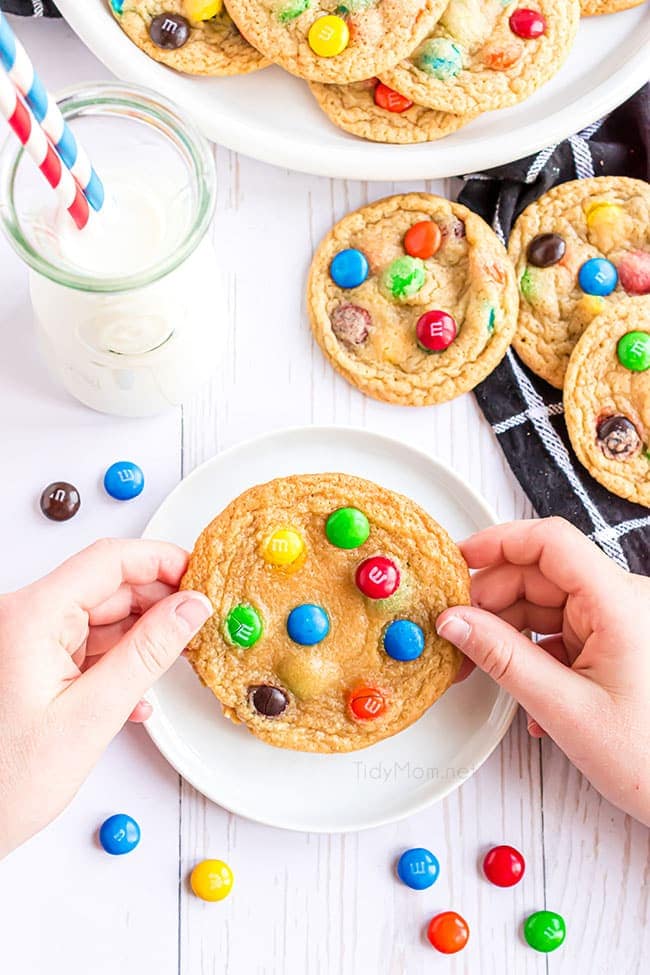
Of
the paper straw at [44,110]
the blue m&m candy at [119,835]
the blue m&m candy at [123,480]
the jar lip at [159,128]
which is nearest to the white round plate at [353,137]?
the jar lip at [159,128]

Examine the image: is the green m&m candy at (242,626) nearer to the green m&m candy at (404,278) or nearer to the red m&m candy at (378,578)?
the red m&m candy at (378,578)

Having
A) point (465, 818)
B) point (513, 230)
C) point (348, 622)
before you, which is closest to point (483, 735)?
point (465, 818)

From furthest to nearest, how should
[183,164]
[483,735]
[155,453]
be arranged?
[155,453] < [483,735] < [183,164]

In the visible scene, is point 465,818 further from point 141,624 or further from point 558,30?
point 558,30

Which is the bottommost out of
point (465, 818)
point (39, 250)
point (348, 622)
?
point (465, 818)

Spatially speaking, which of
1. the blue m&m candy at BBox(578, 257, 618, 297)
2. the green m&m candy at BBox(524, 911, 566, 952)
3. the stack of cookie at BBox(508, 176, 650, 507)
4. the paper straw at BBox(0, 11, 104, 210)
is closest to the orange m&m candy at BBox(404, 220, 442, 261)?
the stack of cookie at BBox(508, 176, 650, 507)

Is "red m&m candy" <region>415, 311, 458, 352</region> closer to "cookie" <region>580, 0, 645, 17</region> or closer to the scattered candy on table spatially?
"cookie" <region>580, 0, 645, 17</region>

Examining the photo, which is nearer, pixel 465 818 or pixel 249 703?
pixel 249 703

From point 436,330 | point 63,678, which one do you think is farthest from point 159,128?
point 63,678
